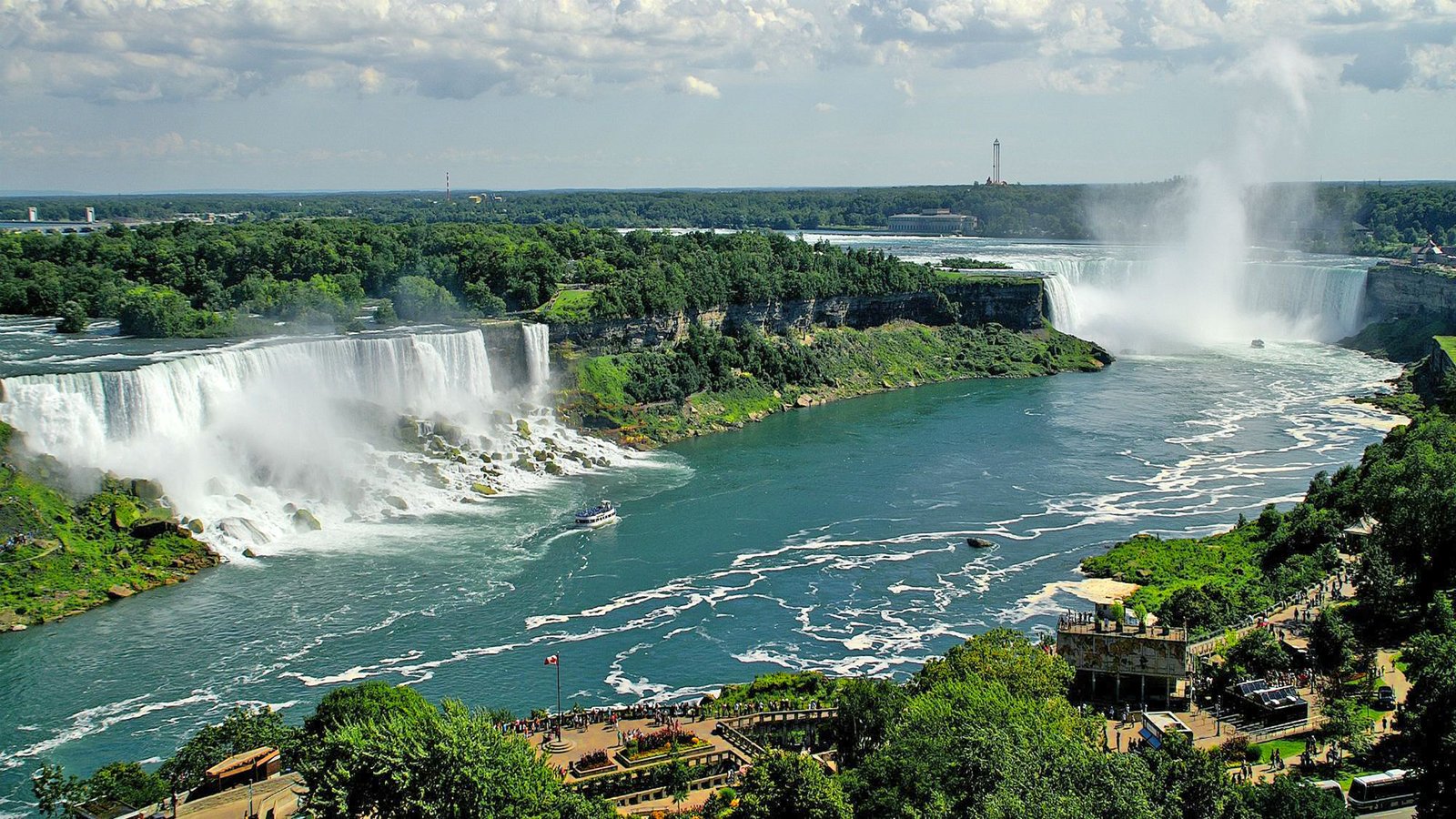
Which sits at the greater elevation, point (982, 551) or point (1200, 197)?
point (1200, 197)

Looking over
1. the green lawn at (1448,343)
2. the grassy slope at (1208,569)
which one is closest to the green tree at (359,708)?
the grassy slope at (1208,569)

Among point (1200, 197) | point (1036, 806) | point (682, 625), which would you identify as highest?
point (1200, 197)

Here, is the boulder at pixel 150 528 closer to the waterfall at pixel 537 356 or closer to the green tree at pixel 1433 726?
the waterfall at pixel 537 356

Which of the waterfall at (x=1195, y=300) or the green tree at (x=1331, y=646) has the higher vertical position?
the waterfall at (x=1195, y=300)

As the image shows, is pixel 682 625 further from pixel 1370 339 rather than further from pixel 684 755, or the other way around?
pixel 1370 339

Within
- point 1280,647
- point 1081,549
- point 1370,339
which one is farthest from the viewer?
point 1370,339

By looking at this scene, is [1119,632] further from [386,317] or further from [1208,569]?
[386,317]

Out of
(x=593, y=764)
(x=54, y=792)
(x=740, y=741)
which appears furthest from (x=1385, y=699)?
(x=54, y=792)

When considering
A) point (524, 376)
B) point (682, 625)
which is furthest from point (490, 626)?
point (524, 376)
